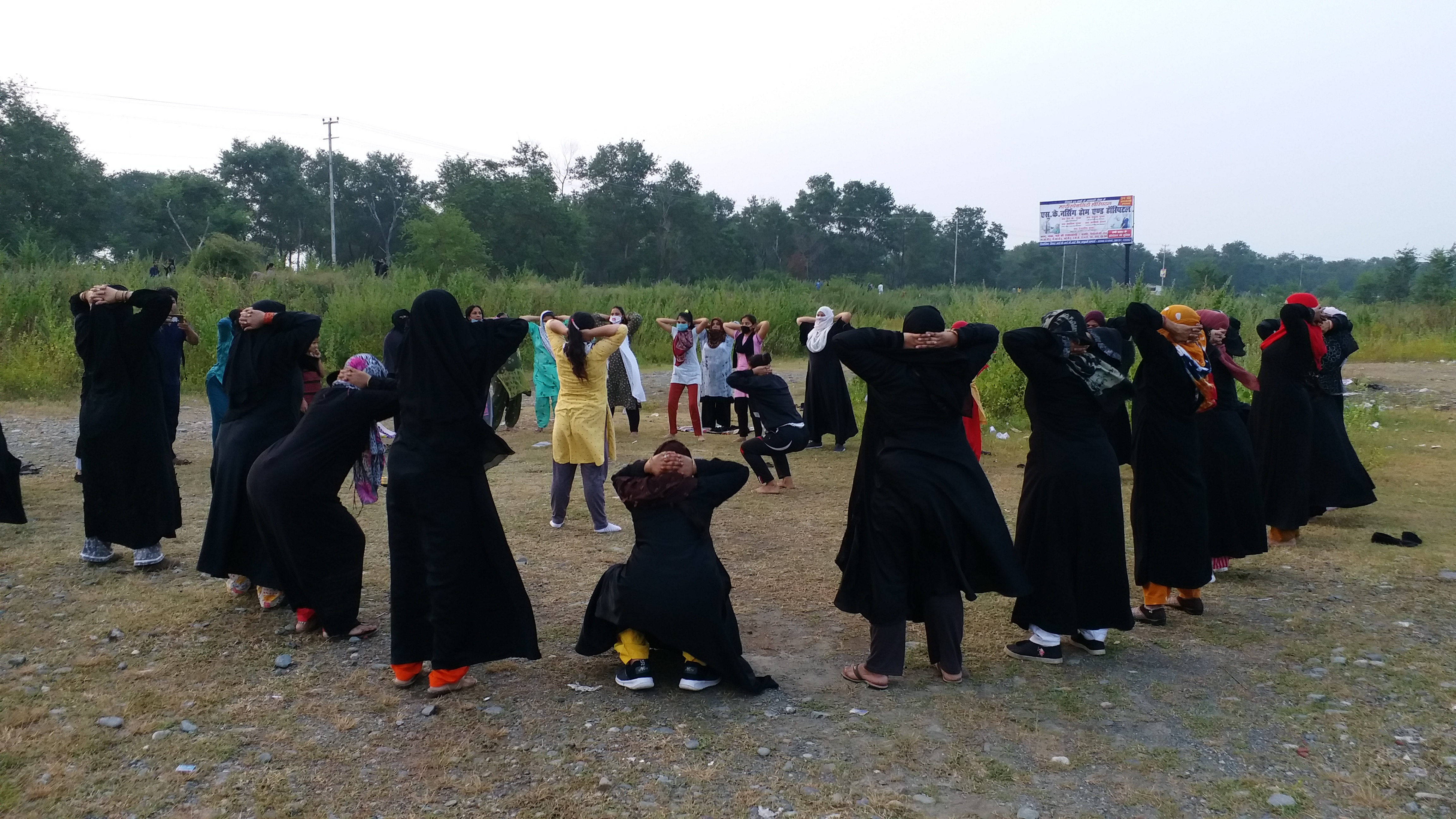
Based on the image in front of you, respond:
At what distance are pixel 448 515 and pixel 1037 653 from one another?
2804 millimetres

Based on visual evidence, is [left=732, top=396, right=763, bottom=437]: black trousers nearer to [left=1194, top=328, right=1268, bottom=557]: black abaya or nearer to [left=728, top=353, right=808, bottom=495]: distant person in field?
[left=728, top=353, right=808, bottom=495]: distant person in field

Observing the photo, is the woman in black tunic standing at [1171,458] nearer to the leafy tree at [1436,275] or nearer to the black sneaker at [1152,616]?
the black sneaker at [1152,616]

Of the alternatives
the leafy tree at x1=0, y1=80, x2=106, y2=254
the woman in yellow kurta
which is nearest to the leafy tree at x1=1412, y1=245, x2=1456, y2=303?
the woman in yellow kurta

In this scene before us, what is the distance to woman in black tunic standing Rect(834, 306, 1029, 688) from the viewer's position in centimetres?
435

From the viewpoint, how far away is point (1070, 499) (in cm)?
468

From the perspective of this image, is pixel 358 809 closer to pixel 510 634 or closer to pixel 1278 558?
pixel 510 634

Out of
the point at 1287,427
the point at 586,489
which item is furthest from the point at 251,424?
the point at 1287,427

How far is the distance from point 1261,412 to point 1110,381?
3.19 metres

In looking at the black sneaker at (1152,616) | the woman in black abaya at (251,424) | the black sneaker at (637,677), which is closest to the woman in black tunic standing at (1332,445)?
the black sneaker at (1152,616)

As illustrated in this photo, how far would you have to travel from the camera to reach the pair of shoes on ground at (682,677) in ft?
14.4

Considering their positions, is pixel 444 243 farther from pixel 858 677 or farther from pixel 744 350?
pixel 858 677

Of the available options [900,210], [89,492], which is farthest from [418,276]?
[900,210]

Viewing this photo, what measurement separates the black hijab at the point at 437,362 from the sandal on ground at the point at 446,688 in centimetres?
115

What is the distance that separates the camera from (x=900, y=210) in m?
58.2
